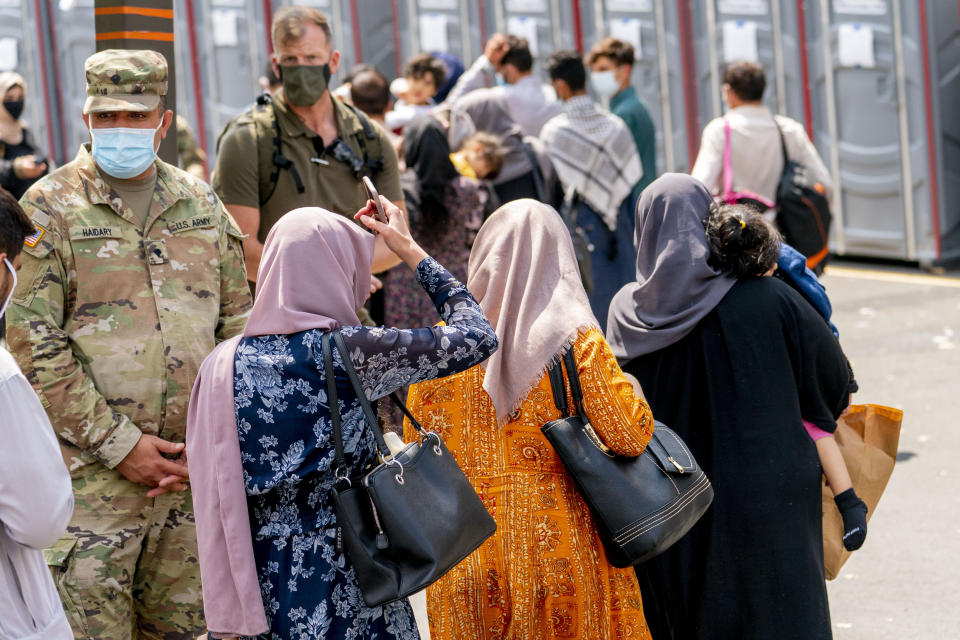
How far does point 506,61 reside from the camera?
8047 millimetres

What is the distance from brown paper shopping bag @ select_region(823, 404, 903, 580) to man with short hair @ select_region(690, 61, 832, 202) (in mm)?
2644

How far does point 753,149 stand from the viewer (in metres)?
6.32

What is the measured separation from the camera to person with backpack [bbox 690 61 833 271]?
6.02 metres

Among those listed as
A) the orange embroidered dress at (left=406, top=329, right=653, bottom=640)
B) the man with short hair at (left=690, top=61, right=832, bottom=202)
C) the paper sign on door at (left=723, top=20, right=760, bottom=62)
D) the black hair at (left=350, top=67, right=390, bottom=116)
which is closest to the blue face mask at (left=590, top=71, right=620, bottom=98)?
the man with short hair at (left=690, top=61, right=832, bottom=202)

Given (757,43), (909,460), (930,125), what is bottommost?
(909,460)

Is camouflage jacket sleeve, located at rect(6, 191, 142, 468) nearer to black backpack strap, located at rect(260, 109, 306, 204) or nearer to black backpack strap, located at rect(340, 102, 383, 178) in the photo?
black backpack strap, located at rect(260, 109, 306, 204)

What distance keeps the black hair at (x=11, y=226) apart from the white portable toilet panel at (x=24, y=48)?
434 inches

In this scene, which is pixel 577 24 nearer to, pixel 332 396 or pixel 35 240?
pixel 35 240

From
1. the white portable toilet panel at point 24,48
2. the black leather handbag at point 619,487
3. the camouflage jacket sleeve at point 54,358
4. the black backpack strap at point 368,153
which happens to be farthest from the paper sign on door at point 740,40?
the camouflage jacket sleeve at point 54,358

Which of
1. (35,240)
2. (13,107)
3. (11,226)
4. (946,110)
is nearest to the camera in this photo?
(11,226)

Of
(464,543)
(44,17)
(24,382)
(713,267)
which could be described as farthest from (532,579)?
(44,17)

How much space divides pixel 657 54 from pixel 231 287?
8.47 metres

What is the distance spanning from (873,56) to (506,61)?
138 inches

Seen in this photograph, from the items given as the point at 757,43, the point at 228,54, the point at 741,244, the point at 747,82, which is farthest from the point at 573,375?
the point at 228,54
